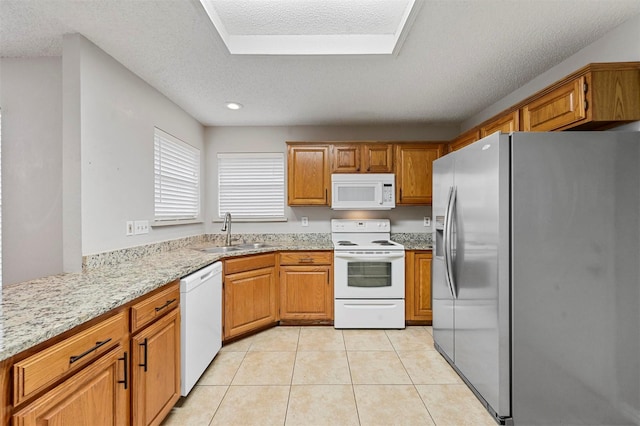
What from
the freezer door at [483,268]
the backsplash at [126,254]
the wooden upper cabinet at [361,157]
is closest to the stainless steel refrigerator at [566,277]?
the freezer door at [483,268]

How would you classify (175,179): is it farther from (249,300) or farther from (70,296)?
(70,296)

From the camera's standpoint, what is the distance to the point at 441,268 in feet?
8.11

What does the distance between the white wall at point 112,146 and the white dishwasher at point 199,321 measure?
0.66 metres

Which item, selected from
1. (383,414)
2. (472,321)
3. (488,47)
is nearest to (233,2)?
(488,47)

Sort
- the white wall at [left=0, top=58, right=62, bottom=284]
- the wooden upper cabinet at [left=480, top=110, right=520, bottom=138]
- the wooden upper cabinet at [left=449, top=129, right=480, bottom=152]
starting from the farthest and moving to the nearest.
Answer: the wooden upper cabinet at [left=449, top=129, right=480, bottom=152] < the wooden upper cabinet at [left=480, top=110, right=520, bottom=138] < the white wall at [left=0, top=58, right=62, bottom=284]

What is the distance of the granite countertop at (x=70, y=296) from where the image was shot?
952 millimetres

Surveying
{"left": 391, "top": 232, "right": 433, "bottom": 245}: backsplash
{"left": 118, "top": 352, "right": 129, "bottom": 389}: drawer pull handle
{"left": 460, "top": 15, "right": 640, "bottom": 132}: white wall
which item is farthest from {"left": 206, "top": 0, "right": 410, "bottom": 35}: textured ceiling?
{"left": 391, "top": 232, "right": 433, "bottom": 245}: backsplash

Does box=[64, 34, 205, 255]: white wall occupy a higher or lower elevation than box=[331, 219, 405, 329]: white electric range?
higher

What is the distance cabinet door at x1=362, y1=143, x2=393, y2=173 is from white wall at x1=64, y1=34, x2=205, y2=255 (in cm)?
219

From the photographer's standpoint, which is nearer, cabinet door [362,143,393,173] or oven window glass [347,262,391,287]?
oven window glass [347,262,391,287]

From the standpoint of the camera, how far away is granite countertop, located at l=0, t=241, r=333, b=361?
3.12 feet

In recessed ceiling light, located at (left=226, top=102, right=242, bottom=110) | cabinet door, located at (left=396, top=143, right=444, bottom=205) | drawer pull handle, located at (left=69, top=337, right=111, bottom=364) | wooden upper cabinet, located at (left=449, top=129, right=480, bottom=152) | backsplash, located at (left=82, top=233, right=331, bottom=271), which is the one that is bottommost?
drawer pull handle, located at (left=69, top=337, right=111, bottom=364)

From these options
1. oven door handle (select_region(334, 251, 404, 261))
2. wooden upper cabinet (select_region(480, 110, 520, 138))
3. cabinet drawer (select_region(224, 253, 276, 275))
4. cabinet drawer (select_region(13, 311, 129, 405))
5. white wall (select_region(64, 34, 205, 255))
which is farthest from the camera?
oven door handle (select_region(334, 251, 404, 261))

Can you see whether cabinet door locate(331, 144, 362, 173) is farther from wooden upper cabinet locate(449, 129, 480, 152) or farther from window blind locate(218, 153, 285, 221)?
wooden upper cabinet locate(449, 129, 480, 152)
